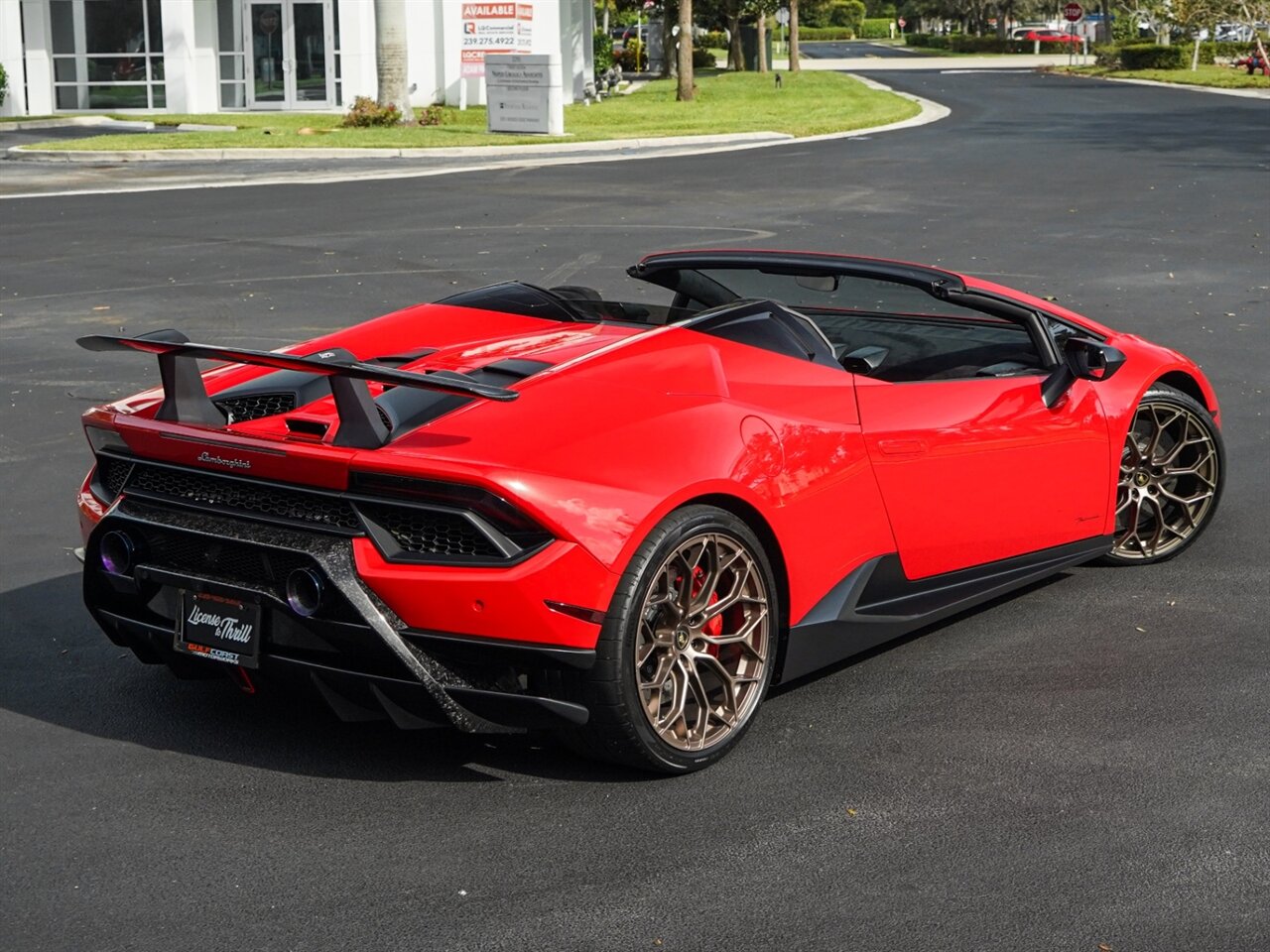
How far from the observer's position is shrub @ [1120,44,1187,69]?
6856 centimetres

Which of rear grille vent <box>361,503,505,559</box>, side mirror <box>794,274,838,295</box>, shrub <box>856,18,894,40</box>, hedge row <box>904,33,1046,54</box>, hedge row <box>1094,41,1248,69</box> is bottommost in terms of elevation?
rear grille vent <box>361,503,505,559</box>

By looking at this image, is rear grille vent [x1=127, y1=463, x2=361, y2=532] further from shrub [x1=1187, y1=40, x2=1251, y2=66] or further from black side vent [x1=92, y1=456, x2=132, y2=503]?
shrub [x1=1187, y1=40, x2=1251, y2=66]

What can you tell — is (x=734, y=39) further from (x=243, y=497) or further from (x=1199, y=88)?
(x=243, y=497)

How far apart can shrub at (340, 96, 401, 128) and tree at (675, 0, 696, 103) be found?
12268mm

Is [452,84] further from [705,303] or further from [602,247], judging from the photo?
[705,303]

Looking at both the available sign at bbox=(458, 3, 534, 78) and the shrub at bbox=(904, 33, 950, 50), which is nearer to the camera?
the available sign at bbox=(458, 3, 534, 78)

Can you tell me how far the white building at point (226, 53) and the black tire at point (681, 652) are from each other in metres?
37.2

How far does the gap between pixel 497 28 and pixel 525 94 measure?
217 inches

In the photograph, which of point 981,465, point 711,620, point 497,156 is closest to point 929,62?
point 497,156

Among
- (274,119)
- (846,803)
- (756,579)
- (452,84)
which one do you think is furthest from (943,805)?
(452,84)

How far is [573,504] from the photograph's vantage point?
423cm

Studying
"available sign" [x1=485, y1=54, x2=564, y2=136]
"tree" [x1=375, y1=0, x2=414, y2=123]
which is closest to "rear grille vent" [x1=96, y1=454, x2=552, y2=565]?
"available sign" [x1=485, y1=54, x2=564, y2=136]

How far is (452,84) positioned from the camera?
42.2 m

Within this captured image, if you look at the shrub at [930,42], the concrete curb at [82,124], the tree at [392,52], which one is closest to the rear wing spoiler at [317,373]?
the tree at [392,52]
